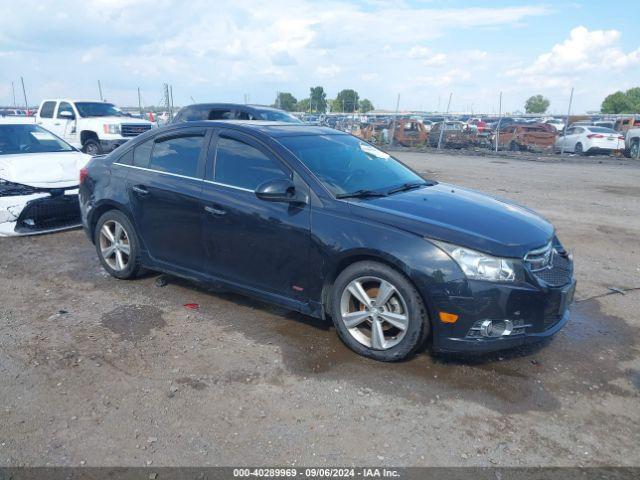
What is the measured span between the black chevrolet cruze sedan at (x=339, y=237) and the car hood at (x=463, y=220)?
12 millimetres

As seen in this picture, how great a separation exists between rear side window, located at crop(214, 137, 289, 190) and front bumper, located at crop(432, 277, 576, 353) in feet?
5.54

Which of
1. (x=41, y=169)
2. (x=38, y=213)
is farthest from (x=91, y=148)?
(x=38, y=213)

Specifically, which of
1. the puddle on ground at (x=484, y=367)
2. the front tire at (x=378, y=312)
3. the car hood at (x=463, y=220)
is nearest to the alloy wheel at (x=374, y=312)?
the front tire at (x=378, y=312)

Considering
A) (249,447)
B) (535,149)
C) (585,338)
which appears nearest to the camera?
(249,447)

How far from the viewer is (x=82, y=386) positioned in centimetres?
353

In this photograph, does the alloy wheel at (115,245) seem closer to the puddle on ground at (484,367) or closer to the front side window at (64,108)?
the puddle on ground at (484,367)

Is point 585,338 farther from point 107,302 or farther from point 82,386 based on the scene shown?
point 107,302

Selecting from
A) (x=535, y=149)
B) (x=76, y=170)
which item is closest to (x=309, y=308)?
(x=76, y=170)

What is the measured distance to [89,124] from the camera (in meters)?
15.2

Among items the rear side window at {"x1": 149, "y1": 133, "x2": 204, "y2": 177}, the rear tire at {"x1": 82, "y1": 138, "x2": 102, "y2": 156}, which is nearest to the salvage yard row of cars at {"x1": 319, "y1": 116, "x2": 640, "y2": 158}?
the rear tire at {"x1": 82, "y1": 138, "x2": 102, "y2": 156}

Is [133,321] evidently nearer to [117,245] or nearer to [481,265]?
[117,245]

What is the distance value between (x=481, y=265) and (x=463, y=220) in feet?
1.50

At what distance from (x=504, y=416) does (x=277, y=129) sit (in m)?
2.96

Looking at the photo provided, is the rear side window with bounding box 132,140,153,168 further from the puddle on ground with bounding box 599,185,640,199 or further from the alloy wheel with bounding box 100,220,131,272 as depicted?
the puddle on ground with bounding box 599,185,640,199
